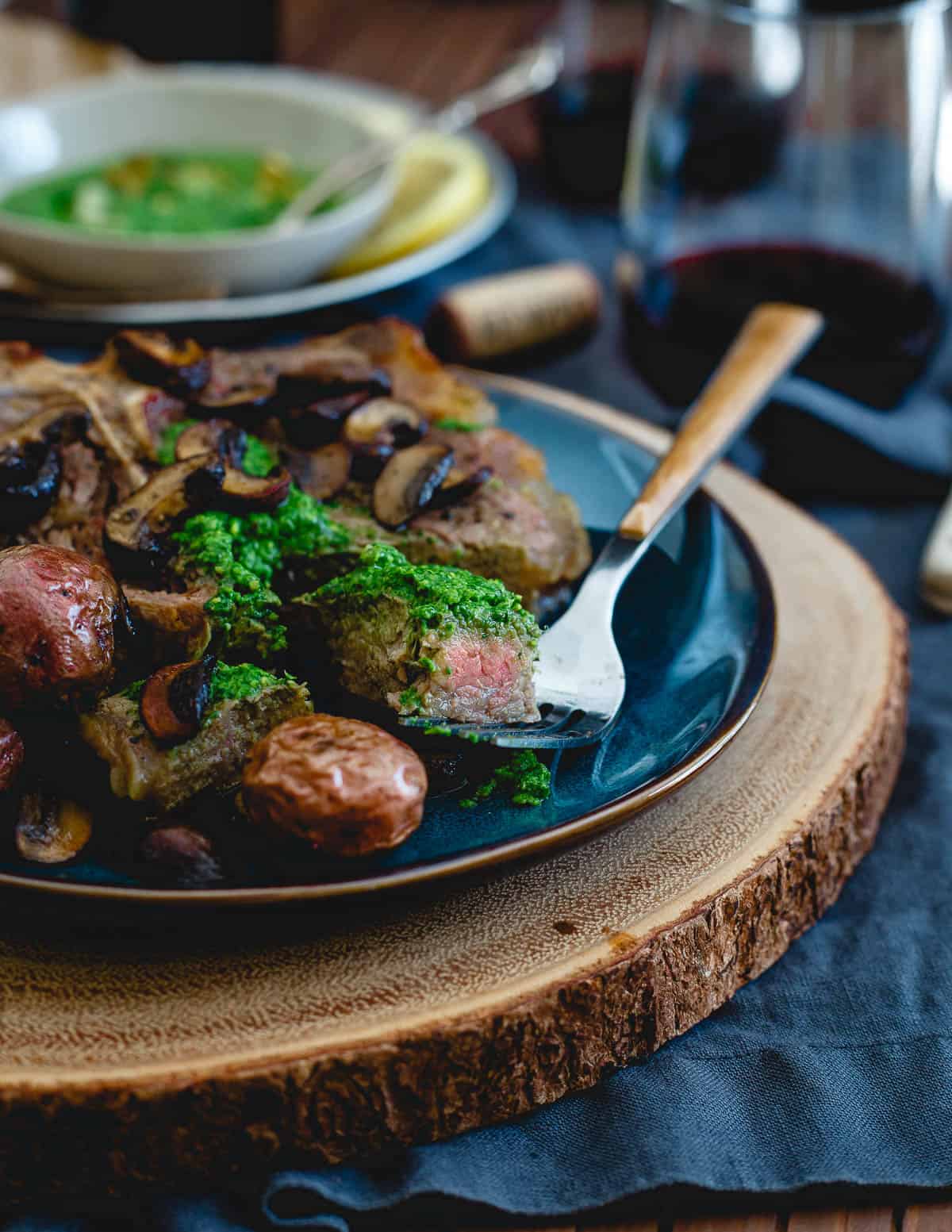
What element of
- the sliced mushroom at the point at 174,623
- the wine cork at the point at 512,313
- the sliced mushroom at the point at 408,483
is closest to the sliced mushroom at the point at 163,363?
the sliced mushroom at the point at 408,483

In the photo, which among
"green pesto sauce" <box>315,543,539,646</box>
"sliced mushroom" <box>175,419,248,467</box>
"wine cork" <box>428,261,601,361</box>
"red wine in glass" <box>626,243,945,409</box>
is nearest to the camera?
"green pesto sauce" <box>315,543,539,646</box>

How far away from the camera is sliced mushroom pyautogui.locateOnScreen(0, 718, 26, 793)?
5.31 feet

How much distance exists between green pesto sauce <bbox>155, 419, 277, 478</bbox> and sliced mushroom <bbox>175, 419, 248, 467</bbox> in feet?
0.05

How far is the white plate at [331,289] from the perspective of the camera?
3043mm

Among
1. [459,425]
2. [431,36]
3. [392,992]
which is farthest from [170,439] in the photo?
[431,36]

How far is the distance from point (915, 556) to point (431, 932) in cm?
155

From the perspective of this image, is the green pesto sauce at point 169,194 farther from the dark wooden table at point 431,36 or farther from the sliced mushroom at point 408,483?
the sliced mushroom at point 408,483

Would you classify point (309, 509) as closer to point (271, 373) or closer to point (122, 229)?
point (271, 373)

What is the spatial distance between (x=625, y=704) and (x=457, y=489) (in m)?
0.40

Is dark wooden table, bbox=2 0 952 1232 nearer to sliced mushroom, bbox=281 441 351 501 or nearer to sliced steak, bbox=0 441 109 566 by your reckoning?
sliced mushroom, bbox=281 441 351 501

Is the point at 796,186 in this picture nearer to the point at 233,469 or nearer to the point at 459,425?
the point at 459,425

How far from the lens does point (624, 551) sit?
6.73 feet

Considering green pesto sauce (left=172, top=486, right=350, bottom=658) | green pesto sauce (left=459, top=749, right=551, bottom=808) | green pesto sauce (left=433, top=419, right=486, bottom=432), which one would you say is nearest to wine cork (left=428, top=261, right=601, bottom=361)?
green pesto sauce (left=433, top=419, right=486, bottom=432)

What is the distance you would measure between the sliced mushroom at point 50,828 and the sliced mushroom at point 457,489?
658mm
